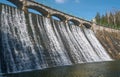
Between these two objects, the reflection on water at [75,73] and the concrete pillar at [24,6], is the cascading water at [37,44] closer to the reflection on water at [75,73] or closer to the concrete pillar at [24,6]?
the concrete pillar at [24,6]

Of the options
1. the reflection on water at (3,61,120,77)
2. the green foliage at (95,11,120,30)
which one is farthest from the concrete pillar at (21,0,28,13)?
the green foliage at (95,11,120,30)

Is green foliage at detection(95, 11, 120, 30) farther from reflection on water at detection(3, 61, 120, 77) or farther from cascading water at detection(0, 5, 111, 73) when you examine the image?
reflection on water at detection(3, 61, 120, 77)

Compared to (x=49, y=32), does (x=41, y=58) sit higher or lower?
lower

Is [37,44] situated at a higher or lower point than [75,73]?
higher

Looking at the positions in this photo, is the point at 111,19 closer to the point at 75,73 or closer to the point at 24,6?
the point at 24,6

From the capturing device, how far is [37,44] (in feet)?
128

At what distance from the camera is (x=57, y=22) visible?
50.2 meters

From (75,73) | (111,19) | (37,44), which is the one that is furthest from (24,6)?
(111,19)

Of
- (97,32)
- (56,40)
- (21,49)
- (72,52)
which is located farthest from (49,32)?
(97,32)

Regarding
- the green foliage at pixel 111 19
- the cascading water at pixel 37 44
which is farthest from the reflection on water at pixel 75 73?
the green foliage at pixel 111 19

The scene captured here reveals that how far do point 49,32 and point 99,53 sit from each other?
49.4ft

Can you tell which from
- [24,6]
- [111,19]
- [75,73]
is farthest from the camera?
[111,19]

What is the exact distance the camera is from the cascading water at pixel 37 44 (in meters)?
33.7

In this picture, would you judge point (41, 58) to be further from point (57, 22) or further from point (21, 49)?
point (57, 22)
